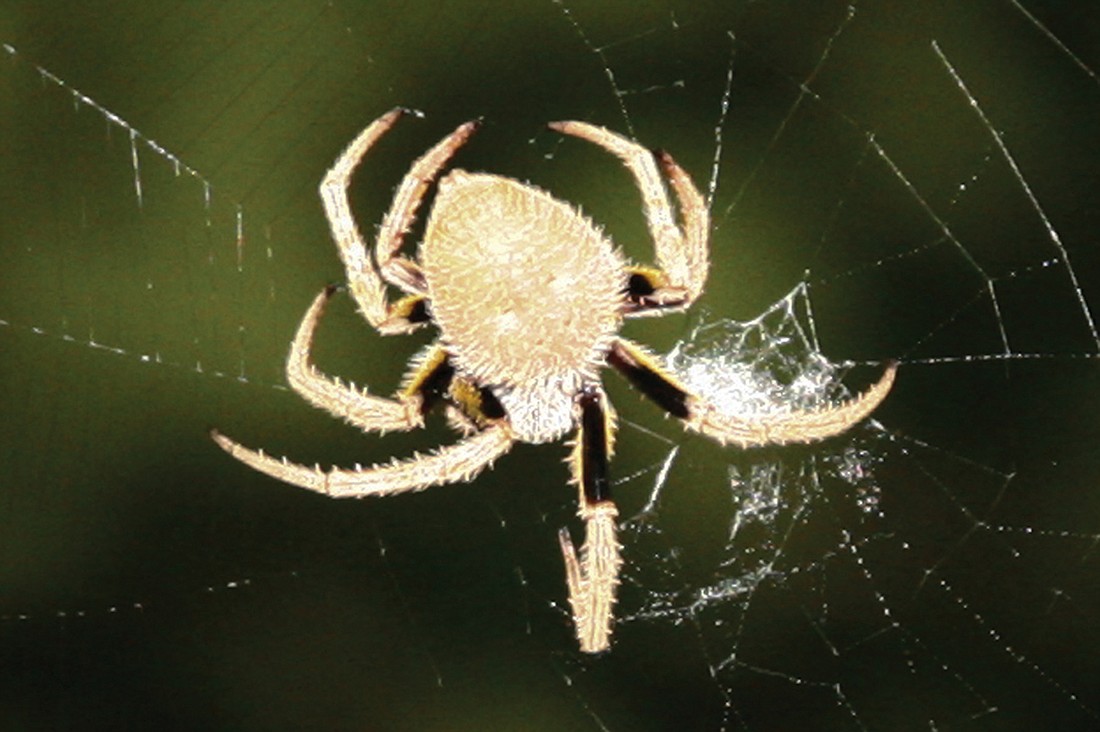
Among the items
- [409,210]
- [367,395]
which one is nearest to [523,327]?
[409,210]

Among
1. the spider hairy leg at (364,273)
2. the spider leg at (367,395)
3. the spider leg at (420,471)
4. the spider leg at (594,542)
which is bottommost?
the spider leg at (594,542)

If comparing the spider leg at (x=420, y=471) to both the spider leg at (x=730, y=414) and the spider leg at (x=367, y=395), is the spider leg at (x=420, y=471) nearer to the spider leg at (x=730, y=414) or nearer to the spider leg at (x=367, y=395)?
the spider leg at (x=367, y=395)

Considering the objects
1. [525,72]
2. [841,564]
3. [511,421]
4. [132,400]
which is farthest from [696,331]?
[132,400]

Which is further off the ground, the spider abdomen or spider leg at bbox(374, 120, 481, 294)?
spider leg at bbox(374, 120, 481, 294)

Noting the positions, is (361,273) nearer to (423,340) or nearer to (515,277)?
(515,277)

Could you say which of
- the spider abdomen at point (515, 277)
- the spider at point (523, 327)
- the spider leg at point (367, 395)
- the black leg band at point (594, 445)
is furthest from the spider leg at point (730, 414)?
the spider leg at point (367, 395)

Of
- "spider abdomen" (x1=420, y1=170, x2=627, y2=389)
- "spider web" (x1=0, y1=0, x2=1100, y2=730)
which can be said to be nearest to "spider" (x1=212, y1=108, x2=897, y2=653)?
"spider abdomen" (x1=420, y1=170, x2=627, y2=389)

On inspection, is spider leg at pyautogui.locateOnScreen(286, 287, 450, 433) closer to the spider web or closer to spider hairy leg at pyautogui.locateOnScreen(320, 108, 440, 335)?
spider hairy leg at pyautogui.locateOnScreen(320, 108, 440, 335)
